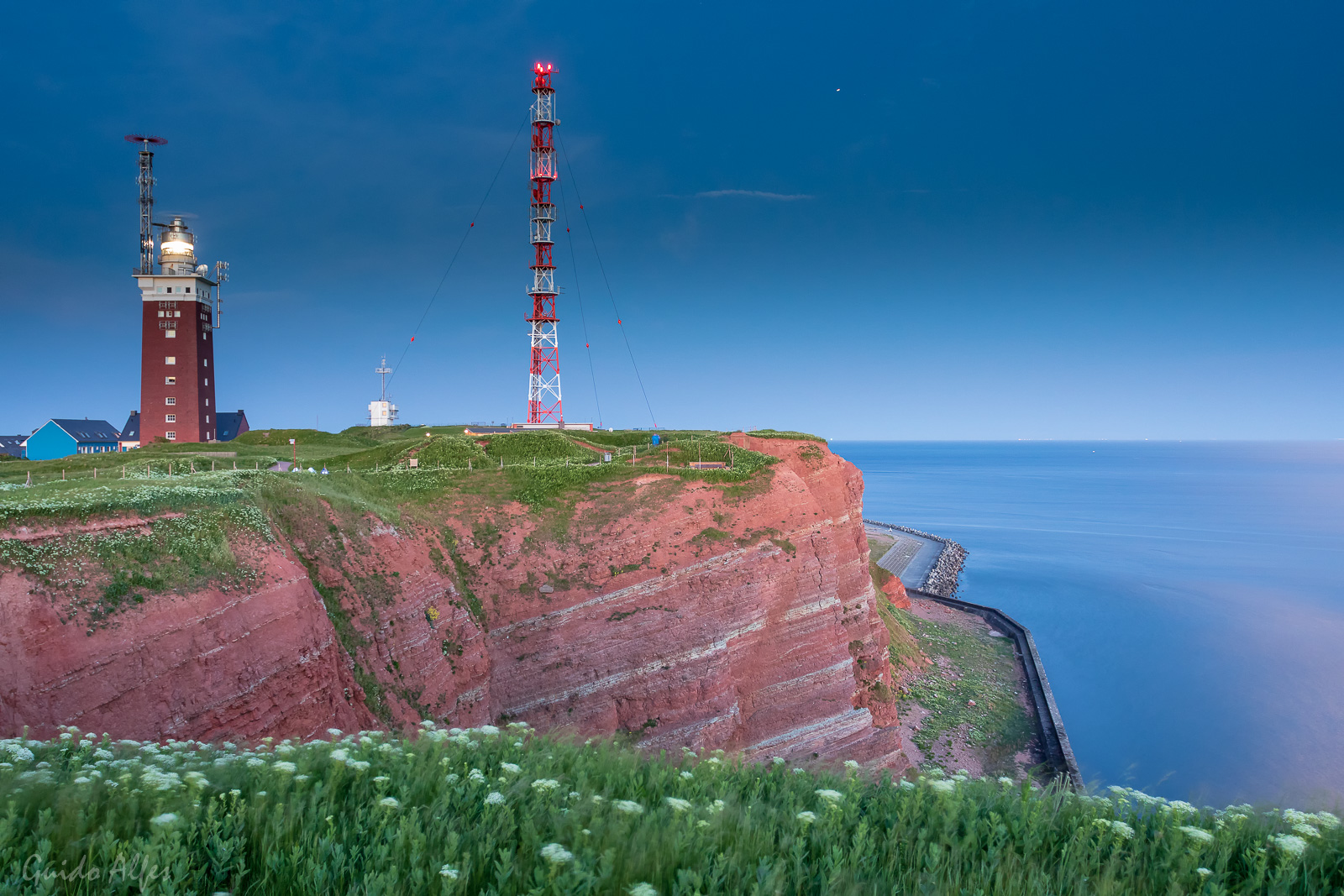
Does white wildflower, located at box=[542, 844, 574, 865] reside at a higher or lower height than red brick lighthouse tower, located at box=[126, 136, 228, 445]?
lower

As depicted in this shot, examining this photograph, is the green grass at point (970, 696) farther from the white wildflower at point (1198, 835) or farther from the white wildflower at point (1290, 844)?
the white wildflower at point (1290, 844)

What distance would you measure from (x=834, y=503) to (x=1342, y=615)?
56.6 metres

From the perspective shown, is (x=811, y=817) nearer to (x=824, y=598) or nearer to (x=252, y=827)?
(x=252, y=827)

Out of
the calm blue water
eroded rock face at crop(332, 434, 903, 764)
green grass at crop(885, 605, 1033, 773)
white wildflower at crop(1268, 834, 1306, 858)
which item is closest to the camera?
white wildflower at crop(1268, 834, 1306, 858)

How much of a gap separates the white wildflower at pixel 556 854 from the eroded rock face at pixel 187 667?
44.3ft

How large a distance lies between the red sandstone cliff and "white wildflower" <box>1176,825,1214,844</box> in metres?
17.4

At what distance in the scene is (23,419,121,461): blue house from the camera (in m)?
63.2

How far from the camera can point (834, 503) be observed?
33.0 meters

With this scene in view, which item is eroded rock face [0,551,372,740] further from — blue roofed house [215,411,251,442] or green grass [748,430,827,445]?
blue roofed house [215,411,251,442]

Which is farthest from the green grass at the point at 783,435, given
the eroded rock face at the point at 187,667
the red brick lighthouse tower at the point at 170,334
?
the red brick lighthouse tower at the point at 170,334

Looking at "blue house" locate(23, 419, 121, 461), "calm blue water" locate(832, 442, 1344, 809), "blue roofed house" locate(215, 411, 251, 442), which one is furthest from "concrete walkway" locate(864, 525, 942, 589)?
"blue house" locate(23, 419, 121, 461)

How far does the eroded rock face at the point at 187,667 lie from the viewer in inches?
501

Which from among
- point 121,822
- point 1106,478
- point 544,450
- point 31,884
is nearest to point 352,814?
point 121,822

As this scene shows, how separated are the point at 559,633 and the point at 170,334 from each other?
46.5 metres
